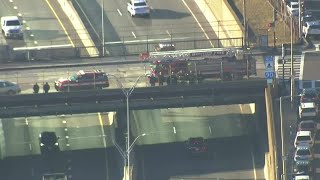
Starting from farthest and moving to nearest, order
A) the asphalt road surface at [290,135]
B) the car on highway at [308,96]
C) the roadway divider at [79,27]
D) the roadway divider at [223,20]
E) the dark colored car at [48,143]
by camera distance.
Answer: the roadway divider at [223,20], the roadway divider at [79,27], the car on highway at [308,96], the dark colored car at [48,143], the asphalt road surface at [290,135]

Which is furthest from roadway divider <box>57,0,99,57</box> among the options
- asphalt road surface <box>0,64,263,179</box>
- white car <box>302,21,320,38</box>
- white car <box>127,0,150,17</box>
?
white car <box>302,21,320,38</box>

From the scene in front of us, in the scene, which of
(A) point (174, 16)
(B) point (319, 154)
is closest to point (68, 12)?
(A) point (174, 16)

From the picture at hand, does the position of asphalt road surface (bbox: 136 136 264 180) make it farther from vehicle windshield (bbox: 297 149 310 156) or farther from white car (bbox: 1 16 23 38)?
white car (bbox: 1 16 23 38)

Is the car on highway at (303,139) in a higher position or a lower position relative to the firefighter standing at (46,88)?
lower

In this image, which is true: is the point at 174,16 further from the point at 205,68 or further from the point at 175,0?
the point at 205,68

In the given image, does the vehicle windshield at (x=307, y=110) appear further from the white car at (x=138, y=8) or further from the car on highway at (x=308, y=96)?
the white car at (x=138, y=8)

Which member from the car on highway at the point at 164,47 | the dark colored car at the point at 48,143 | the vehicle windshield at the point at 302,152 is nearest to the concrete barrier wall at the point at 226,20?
the car on highway at the point at 164,47
